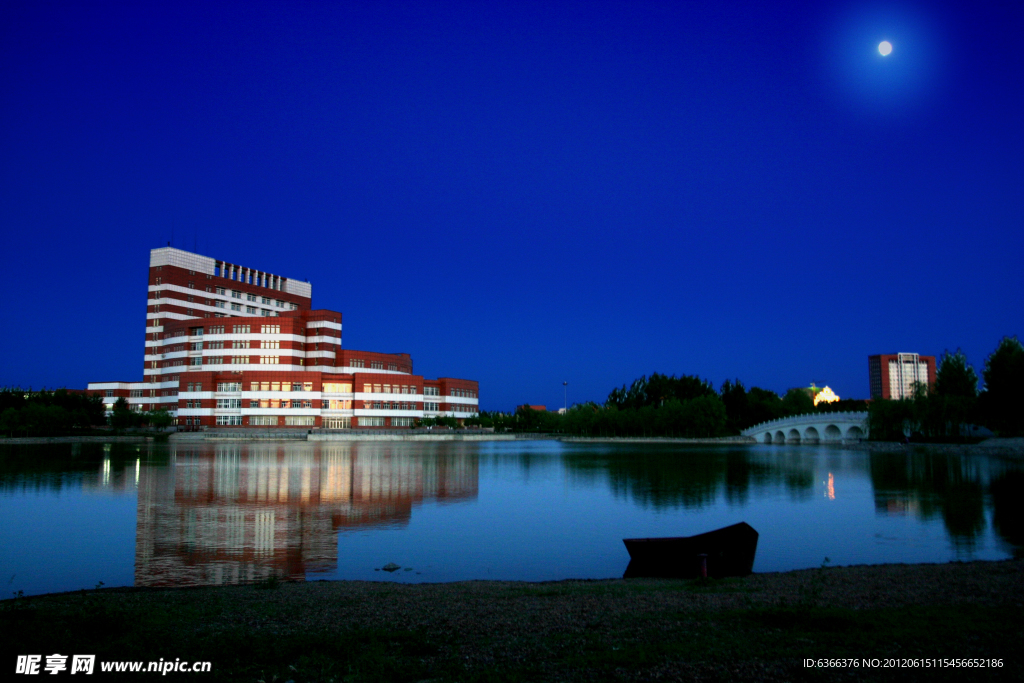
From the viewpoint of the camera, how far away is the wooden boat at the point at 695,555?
15.7m

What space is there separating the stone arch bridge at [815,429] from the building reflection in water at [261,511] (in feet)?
221

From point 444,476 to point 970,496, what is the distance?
94.1 ft

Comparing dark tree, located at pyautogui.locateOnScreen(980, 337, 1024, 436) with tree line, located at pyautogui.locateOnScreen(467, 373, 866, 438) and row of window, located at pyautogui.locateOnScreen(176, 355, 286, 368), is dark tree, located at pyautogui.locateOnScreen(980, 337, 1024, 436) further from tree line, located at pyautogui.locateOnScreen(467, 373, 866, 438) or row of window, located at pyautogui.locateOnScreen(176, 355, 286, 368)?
row of window, located at pyautogui.locateOnScreen(176, 355, 286, 368)

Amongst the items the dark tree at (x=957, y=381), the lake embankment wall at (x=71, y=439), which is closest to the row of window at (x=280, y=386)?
the lake embankment wall at (x=71, y=439)

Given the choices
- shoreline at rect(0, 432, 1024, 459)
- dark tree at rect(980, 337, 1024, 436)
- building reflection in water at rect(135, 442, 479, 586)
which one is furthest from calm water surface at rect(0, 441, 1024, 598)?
dark tree at rect(980, 337, 1024, 436)

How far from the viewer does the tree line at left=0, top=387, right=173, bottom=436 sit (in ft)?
329

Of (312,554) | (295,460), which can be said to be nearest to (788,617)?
(312,554)

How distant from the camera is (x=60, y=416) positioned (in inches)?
4097

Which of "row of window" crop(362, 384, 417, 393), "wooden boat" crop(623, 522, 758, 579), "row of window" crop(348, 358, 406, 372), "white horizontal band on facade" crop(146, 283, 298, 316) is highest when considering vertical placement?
"white horizontal band on facade" crop(146, 283, 298, 316)

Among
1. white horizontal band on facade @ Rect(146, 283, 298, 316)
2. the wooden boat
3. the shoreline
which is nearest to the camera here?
the wooden boat

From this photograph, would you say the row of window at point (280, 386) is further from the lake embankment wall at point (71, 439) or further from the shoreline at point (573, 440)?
the lake embankment wall at point (71, 439)

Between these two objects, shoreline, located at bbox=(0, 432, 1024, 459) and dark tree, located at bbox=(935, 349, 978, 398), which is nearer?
shoreline, located at bbox=(0, 432, 1024, 459)

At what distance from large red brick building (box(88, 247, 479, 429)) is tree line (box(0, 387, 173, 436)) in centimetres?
732

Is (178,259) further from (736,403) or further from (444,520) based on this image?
(444,520)
